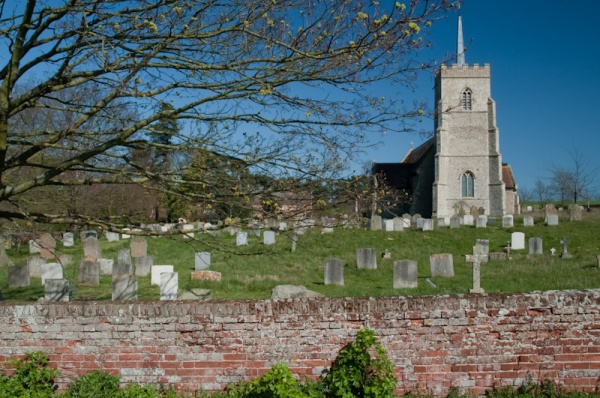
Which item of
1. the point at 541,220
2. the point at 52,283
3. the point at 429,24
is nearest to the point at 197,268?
the point at 52,283

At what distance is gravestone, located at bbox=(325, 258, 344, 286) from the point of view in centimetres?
1421

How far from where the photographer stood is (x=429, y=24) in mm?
Answer: 5766

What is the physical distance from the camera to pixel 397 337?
5.79 meters

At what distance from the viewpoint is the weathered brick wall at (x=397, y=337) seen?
576 cm

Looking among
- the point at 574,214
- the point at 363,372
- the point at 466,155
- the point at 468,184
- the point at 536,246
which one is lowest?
the point at 363,372

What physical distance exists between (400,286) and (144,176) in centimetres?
863

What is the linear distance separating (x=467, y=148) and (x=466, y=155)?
647 mm

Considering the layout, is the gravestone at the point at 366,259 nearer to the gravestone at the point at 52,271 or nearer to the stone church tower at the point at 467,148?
the gravestone at the point at 52,271

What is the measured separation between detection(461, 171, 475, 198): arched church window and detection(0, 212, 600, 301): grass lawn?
56.3 ft

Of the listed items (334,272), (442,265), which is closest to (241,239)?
(334,272)

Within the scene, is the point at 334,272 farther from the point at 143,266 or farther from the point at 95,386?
the point at 95,386

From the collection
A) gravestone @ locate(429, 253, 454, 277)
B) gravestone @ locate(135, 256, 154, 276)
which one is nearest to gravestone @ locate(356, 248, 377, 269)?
gravestone @ locate(429, 253, 454, 277)

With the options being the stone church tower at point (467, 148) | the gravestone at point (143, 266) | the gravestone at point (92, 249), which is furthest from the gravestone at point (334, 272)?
the stone church tower at point (467, 148)

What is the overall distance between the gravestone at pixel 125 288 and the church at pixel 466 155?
36.1m
